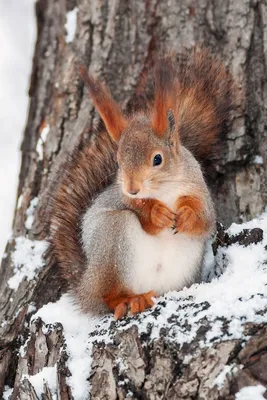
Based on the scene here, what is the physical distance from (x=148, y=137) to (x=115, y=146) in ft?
0.94

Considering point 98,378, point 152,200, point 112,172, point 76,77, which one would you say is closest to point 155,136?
point 152,200

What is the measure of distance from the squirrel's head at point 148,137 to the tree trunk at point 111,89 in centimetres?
40

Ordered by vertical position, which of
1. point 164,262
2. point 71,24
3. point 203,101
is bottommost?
point 164,262

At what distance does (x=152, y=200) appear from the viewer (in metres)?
1.72

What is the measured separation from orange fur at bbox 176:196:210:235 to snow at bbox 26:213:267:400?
0.33 ft

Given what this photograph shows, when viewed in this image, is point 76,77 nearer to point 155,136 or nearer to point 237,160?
point 237,160

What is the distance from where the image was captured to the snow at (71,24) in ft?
8.34

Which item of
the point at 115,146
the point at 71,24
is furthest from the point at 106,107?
the point at 71,24

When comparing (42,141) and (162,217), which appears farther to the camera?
(42,141)

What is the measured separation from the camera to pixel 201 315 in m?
1.46

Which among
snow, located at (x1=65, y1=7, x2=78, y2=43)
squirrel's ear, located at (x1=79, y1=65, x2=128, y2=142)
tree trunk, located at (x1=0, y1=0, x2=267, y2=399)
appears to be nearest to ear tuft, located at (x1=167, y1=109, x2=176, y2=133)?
squirrel's ear, located at (x1=79, y1=65, x2=128, y2=142)

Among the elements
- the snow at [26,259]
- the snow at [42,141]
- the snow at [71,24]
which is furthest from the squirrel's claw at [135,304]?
the snow at [71,24]

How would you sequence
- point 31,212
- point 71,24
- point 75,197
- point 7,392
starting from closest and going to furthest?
1. point 7,392
2. point 75,197
3. point 31,212
4. point 71,24

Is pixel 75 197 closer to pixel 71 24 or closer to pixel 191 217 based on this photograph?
pixel 191 217
